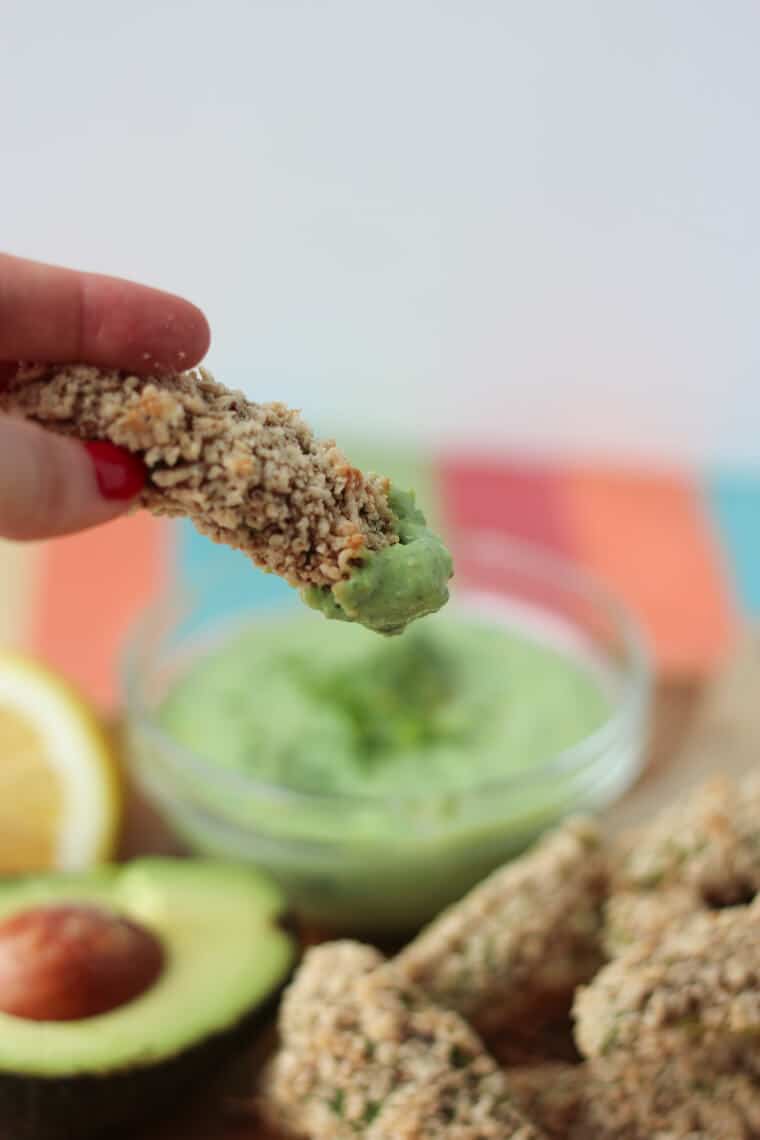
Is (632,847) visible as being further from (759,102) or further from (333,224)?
(759,102)

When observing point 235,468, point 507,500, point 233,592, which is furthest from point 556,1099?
point 507,500

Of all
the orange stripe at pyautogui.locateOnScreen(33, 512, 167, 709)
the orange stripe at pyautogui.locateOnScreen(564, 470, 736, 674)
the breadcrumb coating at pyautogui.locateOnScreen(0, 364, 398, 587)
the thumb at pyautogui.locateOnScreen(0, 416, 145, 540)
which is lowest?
the orange stripe at pyautogui.locateOnScreen(33, 512, 167, 709)

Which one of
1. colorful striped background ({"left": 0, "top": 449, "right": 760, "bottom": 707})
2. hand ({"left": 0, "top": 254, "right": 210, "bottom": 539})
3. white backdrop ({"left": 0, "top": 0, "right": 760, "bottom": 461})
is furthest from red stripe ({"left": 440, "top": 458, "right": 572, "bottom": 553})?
hand ({"left": 0, "top": 254, "right": 210, "bottom": 539})

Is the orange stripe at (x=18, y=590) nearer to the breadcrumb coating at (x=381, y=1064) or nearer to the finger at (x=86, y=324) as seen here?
the breadcrumb coating at (x=381, y=1064)

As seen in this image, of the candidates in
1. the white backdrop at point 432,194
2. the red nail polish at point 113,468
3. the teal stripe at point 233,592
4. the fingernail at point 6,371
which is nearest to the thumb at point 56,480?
the red nail polish at point 113,468

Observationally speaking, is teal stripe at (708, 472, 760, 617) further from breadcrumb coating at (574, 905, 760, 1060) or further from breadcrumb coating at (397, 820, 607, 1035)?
breadcrumb coating at (574, 905, 760, 1060)

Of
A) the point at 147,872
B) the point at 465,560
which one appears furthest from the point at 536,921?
the point at 465,560

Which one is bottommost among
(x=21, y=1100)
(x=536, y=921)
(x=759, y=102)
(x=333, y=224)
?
(x=21, y=1100)
